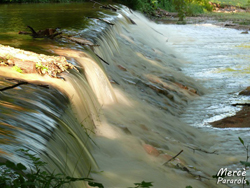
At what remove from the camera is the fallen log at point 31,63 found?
18.3 ft

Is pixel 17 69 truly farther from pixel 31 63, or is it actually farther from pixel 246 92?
pixel 246 92

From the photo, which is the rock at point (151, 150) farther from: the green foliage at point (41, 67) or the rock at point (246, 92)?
the rock at point (246, 92)

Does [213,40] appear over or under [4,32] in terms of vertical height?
over

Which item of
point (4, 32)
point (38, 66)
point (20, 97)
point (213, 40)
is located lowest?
point (20, 97)

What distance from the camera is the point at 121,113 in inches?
261

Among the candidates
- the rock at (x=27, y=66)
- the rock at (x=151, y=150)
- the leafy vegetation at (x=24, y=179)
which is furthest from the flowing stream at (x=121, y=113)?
the leafy vegetation at (x=24, y=179)

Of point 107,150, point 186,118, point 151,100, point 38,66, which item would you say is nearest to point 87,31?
point 151,100

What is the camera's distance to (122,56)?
11047mm

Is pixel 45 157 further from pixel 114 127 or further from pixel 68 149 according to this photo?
pixel 114 127

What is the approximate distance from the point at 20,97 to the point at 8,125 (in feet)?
2.91

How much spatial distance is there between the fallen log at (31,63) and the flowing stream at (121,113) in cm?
16

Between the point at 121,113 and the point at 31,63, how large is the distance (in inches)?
67.6

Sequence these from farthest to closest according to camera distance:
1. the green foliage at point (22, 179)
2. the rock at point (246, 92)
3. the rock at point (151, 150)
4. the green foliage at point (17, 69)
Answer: the rock at point (246, 92) < the green foliage at point (17, 69) < the rock at point (151, 150) < the green foliage at point (22, 179)

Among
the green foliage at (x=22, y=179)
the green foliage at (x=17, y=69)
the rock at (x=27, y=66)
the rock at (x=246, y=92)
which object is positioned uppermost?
the rock at (x=246, y=92)
